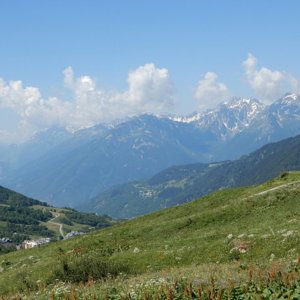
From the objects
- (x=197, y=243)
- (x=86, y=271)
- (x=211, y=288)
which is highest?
(x=197, y=243)

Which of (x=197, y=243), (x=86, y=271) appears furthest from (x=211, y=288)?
(x=197, y=243)

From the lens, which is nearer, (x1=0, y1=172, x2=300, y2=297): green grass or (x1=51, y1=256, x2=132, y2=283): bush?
(x1=51, y1=256, x2=132, y2=283): bush

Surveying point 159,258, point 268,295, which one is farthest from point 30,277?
point 268,295

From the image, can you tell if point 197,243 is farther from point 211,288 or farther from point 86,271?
point 211,288

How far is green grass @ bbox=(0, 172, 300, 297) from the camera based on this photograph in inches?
1229

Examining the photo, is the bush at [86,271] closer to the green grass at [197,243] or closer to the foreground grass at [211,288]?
the green grass at [197,243]

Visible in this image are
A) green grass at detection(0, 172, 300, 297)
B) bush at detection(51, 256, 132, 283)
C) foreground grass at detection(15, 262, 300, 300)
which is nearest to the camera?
foreground grass at detection(15, 262, 300, 300)

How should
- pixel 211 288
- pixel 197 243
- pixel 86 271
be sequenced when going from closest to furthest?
pixel 211 288, pixel 86 271, pixel 197 243

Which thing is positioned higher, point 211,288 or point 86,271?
point 86,271

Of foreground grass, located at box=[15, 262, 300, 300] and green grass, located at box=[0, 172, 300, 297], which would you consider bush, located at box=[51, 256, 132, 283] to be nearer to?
green grass, located at box=[0, 172, 300, 297]

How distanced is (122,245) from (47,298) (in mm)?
25559

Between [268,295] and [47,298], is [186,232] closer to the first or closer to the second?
[47,298]

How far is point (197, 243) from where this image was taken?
37.9m

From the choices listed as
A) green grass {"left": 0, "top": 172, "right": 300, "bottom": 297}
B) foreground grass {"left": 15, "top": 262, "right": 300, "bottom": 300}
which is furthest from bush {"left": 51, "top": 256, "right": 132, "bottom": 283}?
foreground grass {"left": 15, "top": 262, "right": 300, "bottom": 300}
